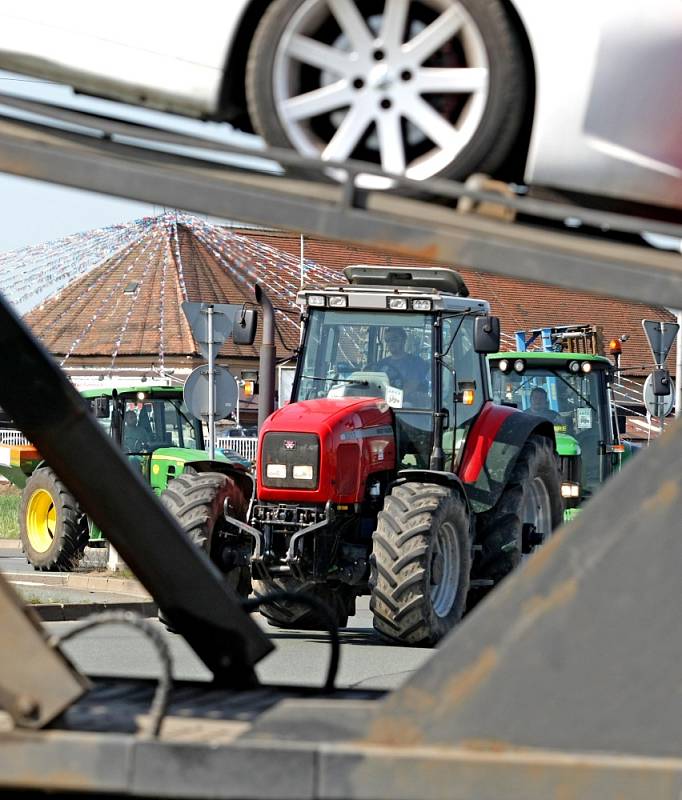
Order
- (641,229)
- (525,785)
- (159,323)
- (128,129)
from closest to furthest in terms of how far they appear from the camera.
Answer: (525,785) < (641,229) < (128,129) < (159,323)

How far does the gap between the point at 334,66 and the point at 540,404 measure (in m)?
15.1

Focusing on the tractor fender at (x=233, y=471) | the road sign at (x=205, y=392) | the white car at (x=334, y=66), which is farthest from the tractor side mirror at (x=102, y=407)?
the white car at (x=334, y=66)

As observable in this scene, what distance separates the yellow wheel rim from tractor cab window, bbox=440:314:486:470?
7388 millimetres

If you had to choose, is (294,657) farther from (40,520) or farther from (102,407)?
(40,520)

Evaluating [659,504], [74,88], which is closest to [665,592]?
[659,504]

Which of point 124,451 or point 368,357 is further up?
point 368,357

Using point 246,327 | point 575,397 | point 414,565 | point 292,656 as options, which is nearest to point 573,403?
point 575,397

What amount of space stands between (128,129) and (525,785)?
1778mm

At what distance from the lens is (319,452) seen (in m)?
11.1

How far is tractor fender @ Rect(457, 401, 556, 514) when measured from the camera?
1180 cm

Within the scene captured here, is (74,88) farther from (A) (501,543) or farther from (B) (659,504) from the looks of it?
(A) (501,543)

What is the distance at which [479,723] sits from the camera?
9.64 ft

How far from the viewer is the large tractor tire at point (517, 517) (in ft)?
38.2

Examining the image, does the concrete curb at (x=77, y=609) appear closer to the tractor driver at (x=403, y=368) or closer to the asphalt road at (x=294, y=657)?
the asphalt road at (x=294, y=657)
